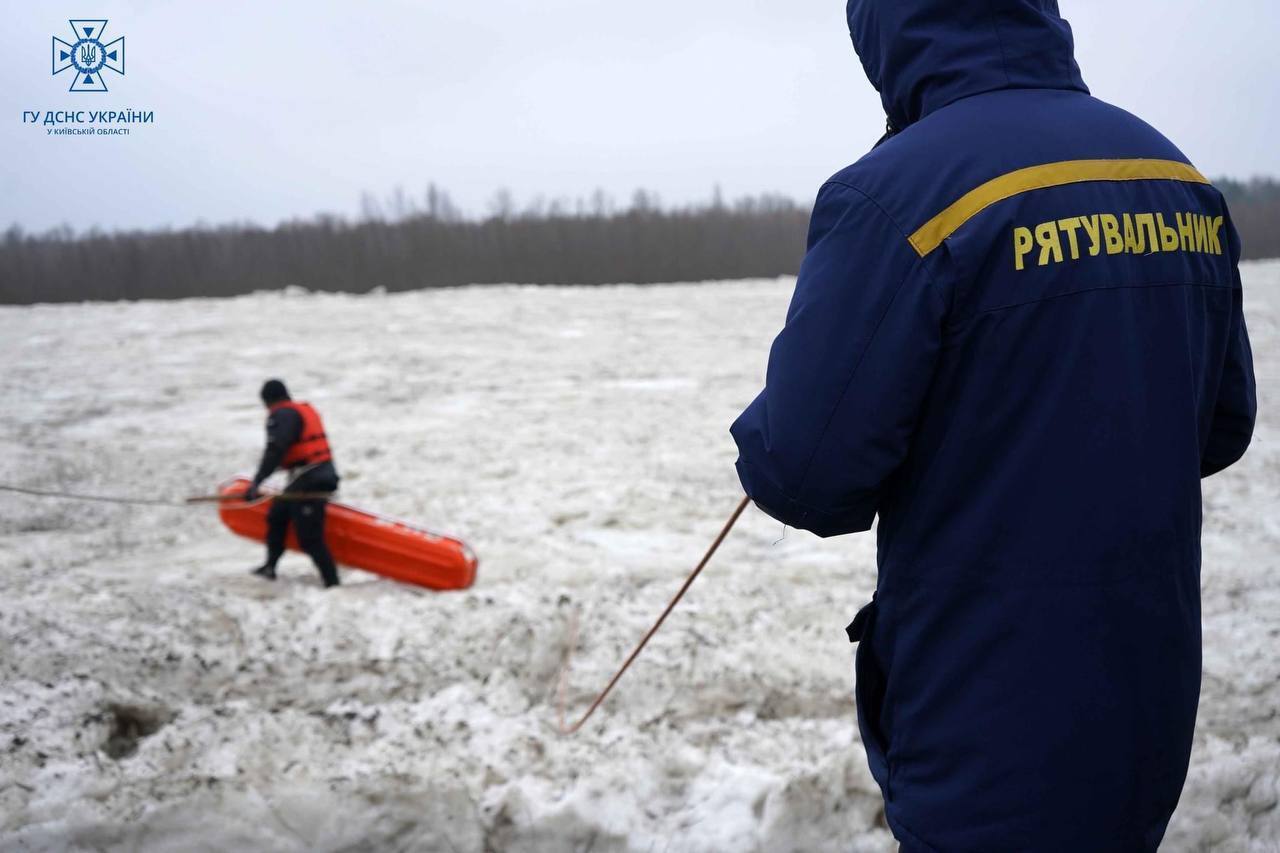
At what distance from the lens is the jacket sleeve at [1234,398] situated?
4.72 feet

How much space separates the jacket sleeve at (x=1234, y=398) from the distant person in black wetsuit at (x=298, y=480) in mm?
5148

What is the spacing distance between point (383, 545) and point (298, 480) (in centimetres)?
73

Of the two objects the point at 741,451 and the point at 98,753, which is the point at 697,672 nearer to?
the point at 98,753

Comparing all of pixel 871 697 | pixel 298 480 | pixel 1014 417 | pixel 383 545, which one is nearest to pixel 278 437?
pixel 298 480

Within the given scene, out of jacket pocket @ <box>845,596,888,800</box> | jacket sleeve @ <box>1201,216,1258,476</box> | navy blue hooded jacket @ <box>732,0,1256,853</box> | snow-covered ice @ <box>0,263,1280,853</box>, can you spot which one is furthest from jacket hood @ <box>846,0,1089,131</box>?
snow-covered ice @ <box>0,263,1280,853</box>

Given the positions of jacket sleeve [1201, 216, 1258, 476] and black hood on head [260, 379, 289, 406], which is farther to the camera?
black hood on head [260, 379, 289, 406]

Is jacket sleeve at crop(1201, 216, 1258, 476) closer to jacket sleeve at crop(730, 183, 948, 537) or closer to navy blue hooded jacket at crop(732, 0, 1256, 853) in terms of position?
navy blue hooded jacket at crop(732, 0, 1256, 853)

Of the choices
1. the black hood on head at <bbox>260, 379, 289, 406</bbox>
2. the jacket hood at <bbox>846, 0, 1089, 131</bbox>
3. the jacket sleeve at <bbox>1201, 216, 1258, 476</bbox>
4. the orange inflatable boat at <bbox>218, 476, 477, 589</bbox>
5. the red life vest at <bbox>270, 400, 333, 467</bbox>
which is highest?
the jacket hood at <bbox>846, 0, 1089, 131</bbox>

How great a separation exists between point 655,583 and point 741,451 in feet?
13.7

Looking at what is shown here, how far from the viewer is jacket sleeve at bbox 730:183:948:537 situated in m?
1.20

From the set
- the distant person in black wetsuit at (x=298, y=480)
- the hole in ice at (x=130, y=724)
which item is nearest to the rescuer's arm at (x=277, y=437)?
the distant person in black wetsuit at (x=298, y=480)

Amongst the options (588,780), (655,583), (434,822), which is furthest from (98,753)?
(655,583)

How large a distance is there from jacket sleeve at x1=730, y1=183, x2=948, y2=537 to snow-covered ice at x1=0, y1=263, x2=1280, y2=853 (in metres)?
2.23

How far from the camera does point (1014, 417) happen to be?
1.23m
